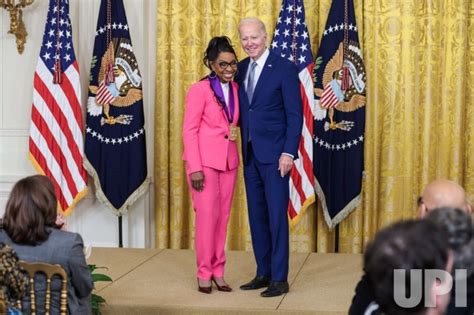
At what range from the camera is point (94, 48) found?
6.86 meters

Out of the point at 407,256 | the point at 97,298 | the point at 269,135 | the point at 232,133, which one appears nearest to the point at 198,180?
the point at 232,133

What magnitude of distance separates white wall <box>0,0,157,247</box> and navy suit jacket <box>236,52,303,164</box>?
6.98 feet

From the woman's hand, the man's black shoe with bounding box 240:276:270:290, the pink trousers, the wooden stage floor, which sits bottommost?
the wooden stage floor

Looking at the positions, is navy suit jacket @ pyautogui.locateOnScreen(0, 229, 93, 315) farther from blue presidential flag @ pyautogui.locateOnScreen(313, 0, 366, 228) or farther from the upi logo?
blue presidential flag @ pyautogui.locateOnScreen(313, 0, 366, 228)

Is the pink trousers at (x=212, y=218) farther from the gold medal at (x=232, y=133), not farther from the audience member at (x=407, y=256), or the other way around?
the audience member at (x=407, y=256)

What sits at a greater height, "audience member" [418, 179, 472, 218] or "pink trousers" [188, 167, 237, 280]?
"audience member" [418, 179, 472, 218]

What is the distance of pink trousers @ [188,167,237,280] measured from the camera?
5.16 meters

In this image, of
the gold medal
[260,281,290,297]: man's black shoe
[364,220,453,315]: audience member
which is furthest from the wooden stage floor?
[364,220,453,315]: audience member

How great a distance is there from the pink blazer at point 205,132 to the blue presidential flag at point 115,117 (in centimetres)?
171

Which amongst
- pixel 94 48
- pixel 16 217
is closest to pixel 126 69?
pixel 94 48

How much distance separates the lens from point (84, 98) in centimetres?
703

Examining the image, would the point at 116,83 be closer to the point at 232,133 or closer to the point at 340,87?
the point at 340,87

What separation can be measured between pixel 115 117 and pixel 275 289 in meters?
2.27

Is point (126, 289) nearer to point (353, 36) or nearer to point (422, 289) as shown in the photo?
point (353, 36)
